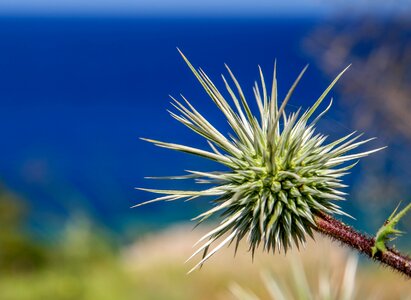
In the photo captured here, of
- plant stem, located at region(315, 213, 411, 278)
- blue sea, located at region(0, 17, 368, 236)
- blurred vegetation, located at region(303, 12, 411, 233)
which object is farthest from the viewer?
blue sea, located at region(0, 17, 368, 236)

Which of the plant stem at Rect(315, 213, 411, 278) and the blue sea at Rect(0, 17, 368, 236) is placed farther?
the blue sea at Rect(0, 17, 368, 236)

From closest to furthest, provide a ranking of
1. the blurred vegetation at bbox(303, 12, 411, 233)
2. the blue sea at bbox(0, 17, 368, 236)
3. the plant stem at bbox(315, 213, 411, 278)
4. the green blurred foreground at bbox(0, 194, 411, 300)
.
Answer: the plant stem at bbox(315, 213, 411, 278) < the blurred vegetation at bbox(303, 12, 411, 233) < the green blurred foreground at bbox(0, 194, 411, 300) < the blue sea at bbox(0, 17, 368, 236)

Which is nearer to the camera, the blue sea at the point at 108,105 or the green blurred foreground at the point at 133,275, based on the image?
the green blurred foreground at the point at 133,275

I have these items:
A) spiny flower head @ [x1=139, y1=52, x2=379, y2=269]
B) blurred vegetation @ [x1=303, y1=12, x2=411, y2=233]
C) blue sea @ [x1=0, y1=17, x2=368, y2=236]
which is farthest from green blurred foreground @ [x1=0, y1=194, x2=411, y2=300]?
spiny flower head @ [x1=139, y1=52, x2=379, y2=269]

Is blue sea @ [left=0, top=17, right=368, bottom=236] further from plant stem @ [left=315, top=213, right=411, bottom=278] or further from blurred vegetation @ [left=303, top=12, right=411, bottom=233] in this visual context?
plant stem @ [left=315, top=213, right=411, bottom=278]

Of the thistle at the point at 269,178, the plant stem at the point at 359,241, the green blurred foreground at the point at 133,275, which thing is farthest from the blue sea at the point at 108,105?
the plant stem at the point at 359,241

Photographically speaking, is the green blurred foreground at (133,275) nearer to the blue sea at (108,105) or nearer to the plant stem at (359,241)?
the blue sea at (108,105)
